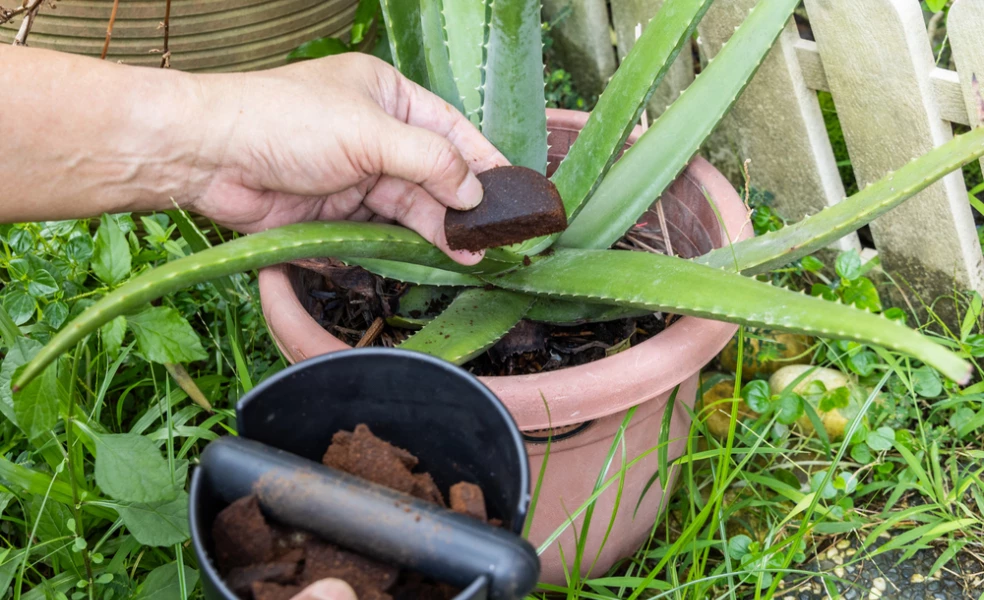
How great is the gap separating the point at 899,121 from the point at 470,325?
37.6 inches

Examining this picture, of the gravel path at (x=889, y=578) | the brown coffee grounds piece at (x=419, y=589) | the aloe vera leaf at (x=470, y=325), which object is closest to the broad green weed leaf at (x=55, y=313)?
the aloe vera leaf at (x=470, y=325)

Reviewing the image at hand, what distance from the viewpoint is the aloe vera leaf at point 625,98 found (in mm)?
1073

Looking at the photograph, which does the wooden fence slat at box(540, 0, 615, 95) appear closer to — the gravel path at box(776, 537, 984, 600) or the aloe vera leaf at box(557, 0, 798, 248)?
the aloe vera leaf at box(557, 0, 798, 248)

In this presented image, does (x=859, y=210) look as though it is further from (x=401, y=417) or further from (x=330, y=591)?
(x=330, y=591)

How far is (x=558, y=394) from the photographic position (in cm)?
97

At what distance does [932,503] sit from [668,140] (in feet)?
2.44

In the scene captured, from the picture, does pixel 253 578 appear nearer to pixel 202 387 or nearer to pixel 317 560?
pixel 317 560

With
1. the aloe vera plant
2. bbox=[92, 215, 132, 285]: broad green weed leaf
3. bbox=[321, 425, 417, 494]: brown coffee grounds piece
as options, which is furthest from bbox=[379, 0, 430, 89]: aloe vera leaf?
bbox=[321, 425, 417, 494]: brown coffee grounds piece

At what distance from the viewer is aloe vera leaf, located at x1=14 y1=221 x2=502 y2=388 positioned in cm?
68

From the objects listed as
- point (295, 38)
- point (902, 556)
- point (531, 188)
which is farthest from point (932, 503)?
point (295, 38)

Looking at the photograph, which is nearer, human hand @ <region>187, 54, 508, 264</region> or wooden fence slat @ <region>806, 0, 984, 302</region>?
human hand @ <region>187, 54, 508, 264</region>

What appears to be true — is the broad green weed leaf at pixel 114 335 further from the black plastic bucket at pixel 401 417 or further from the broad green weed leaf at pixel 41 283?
the black plastic bucket at pixel 401 417

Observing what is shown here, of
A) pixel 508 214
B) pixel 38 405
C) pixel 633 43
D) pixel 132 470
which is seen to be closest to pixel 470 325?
pixel 508 214

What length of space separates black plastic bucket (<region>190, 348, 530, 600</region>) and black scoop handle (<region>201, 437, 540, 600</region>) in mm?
33
